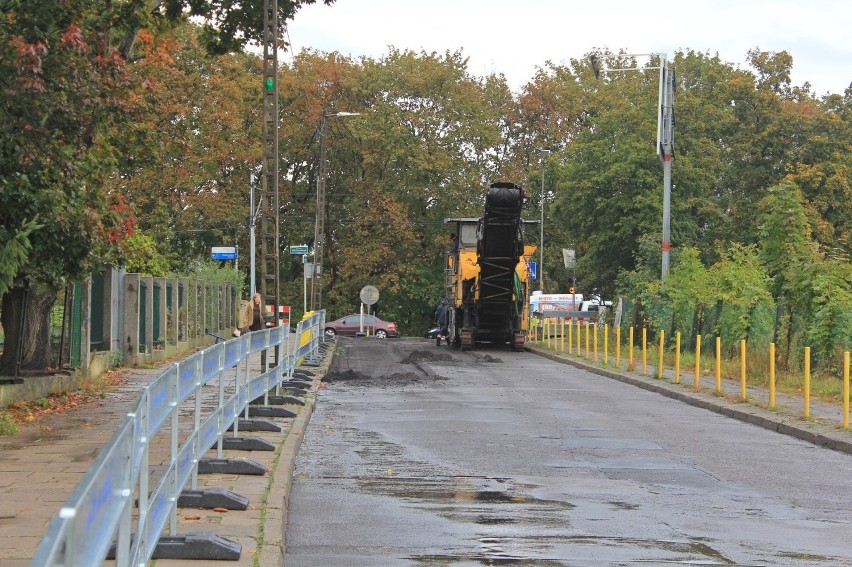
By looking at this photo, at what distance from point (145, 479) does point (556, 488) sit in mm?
5737

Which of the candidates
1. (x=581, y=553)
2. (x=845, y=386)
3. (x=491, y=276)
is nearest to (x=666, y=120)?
(x=491, y=276)

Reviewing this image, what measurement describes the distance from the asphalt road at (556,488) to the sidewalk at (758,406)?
267mm

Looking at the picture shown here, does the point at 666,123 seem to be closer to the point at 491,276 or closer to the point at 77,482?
the point at 491,276

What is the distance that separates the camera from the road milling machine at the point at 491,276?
3559 centimetres

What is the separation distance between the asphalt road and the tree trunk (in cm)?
424

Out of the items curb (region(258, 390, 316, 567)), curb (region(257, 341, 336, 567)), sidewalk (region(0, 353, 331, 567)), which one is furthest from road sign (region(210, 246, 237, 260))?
curb (region(258, 390, 316, 567))

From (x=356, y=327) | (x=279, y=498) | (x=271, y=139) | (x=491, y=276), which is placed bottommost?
(x=279, y=498)

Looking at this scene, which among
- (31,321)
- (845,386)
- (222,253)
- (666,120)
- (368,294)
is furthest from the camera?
(368,294)

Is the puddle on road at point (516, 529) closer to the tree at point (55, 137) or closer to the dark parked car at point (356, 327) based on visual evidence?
the tree at point (55, 137)

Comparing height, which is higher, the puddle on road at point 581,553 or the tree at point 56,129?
the tree at point 56,129

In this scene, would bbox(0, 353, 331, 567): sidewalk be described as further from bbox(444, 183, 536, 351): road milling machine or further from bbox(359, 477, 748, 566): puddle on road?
bbox(444, 183, 536, 351): road milling machine

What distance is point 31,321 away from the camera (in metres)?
19.0

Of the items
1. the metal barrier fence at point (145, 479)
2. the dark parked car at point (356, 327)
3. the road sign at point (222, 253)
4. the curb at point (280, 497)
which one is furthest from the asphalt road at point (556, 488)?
the dark parked car at point (356, 327)

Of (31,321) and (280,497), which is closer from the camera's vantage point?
(280,497)
